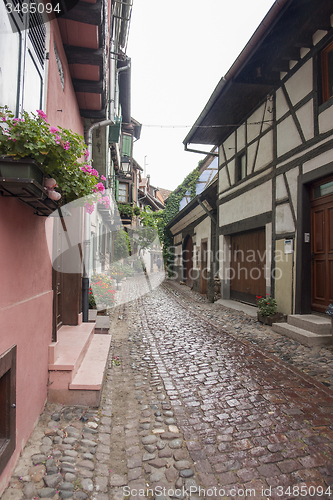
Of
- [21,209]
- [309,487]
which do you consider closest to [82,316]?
[21,209]

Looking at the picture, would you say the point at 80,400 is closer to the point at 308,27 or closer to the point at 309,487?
the point at 309,487

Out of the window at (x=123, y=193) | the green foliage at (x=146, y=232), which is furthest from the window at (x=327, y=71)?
the green foliage at (x=146, y=232)

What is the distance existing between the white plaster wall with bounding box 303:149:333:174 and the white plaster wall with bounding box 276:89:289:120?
4.91ft

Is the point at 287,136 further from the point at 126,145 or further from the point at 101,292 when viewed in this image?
the point at 126,145

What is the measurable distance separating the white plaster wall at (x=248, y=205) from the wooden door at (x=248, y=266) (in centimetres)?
54

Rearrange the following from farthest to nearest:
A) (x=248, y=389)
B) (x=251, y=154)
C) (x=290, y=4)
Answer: (x=251, y=154), (x=290, y=4), (x=248, y=389)

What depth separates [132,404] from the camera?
3150 mm

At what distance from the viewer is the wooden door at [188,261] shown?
15609mm

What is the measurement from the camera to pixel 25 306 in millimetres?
2227

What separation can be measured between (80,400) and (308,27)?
6602 millimetres

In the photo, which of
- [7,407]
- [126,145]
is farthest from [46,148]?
[126,145]

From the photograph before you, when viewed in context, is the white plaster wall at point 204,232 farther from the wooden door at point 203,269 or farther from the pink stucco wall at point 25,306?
the pink stucco wall at point 25,306

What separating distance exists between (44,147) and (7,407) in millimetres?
1559

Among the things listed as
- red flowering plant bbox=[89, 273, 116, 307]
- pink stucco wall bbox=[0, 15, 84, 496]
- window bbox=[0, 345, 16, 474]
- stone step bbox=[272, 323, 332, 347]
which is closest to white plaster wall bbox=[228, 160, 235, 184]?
red flowering plant bbox=[89, 273, 116, 307]
